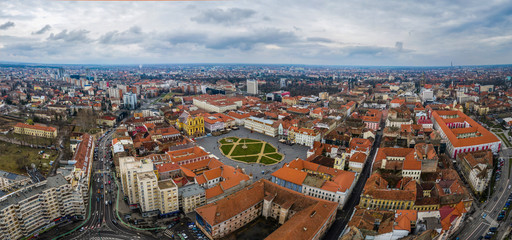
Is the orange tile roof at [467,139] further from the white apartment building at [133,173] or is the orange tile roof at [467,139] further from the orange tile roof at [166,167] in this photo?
the white apartment building at [133,173]

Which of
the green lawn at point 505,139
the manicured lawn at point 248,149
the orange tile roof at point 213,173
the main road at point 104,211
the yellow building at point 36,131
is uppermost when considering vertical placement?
the yellow building at point 36,131

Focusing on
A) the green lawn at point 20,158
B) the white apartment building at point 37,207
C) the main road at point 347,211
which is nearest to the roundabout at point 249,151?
the main road at point 347,211

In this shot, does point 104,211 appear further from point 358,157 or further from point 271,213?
point 358,157

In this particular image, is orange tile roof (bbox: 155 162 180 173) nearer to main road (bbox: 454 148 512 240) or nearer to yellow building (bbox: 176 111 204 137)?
yellow building (bbox: 176 111 204 137)

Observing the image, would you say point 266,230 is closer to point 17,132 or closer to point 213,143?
point 213,143

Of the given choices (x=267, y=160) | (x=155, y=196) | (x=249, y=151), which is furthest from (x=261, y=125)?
(x=155, y=196)

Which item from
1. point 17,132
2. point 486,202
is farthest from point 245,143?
point 17,132

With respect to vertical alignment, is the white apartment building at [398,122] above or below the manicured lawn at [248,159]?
above
